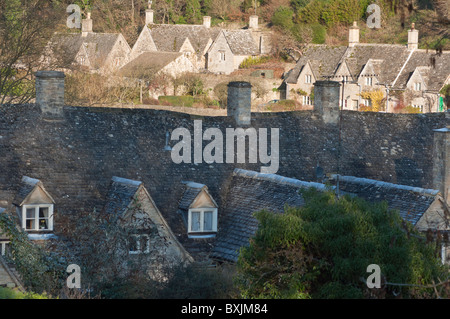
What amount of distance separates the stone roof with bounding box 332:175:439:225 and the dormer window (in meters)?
4.01

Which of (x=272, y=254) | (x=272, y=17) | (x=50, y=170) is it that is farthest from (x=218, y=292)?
(x=272, y=17)

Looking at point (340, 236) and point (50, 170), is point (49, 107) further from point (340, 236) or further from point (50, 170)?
point (340, 236)

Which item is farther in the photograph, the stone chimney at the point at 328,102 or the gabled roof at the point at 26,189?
the stone chimney at the point at 328,102

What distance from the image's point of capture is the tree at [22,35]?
1454 inches

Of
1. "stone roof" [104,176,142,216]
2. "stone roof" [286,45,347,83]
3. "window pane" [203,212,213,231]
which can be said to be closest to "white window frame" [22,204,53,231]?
"stone roof" [104,176,142,216]

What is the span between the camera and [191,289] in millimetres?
17375

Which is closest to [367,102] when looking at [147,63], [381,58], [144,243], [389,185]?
[381,58]

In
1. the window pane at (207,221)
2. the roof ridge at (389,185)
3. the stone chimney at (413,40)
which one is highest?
the stone chimney at (413,40)

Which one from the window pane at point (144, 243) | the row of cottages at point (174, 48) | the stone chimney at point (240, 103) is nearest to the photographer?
the window pane at point (144, 243)

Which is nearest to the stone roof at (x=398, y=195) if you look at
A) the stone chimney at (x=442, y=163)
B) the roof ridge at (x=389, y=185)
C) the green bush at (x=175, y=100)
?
the roof ridge at (x=389, y=185)

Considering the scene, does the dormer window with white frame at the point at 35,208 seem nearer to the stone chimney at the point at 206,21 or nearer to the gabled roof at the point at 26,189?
the gabled roof at the point at 26,189

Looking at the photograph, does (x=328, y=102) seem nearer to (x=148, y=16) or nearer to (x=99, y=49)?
(x=99, y=49)

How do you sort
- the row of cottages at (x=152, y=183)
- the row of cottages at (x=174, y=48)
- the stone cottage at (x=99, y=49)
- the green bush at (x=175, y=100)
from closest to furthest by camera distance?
the row of cottages at (x=152, y=183) → the green bush at (x=175, y=100) → the stone cottage at (x=99, y=49) → the row of cottages at (x=174, y=48)

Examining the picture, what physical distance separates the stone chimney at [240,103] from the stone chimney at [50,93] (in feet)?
19.7
